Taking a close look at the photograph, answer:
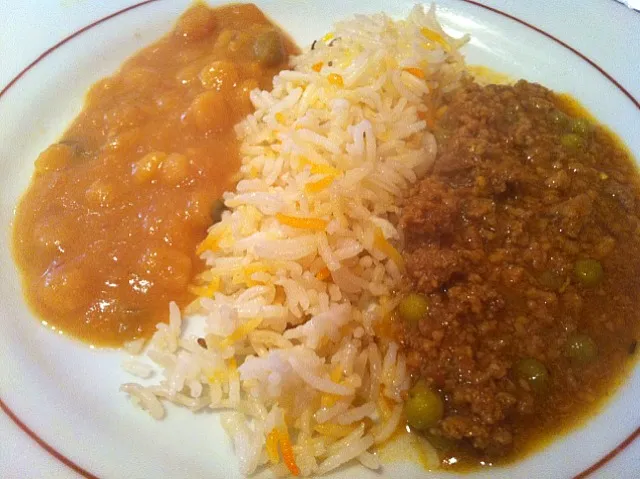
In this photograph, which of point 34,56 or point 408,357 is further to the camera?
point 34,56

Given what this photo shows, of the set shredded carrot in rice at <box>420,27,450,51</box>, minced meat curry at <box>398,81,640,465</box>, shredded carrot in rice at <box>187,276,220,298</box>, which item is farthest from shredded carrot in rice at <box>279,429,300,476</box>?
shredded carrot in rice at <box>420,27,450,51</box>

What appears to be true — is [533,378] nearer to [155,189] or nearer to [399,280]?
[399,280]

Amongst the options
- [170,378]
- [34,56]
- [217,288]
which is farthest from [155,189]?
[34,56]

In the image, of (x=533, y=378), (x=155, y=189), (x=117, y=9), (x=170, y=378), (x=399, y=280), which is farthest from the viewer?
(x=117, y=9)

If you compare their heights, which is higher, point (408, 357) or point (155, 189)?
point (155, 189)

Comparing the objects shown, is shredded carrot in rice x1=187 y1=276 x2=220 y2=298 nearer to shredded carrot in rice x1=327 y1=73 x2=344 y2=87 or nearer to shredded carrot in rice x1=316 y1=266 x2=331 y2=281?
shredded carrot in rice x1=316 y1=266 x2=331 y2=281

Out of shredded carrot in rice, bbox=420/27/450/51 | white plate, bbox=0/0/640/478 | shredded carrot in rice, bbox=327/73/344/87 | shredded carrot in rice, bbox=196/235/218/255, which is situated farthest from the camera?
shredded carrot in rice, bbox=420/27/450/51

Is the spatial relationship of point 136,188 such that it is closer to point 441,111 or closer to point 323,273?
point 323,273

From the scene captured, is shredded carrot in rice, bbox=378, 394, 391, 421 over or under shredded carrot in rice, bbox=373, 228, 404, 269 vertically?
under
